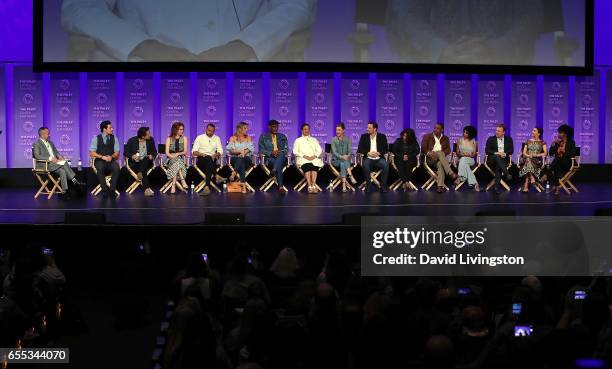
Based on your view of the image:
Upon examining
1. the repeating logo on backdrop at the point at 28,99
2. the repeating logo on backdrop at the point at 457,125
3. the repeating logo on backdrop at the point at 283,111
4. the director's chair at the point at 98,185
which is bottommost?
the director's chair at the point at 98,185

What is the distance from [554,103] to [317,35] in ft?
14.2

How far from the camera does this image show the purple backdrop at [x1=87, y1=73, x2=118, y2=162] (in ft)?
47.1

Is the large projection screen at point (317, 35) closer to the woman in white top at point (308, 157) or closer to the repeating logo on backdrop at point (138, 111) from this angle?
the repeating logo on backdrop at point (138, 111)

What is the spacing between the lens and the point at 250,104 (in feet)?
47.5

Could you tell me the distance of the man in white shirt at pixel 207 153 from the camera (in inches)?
486

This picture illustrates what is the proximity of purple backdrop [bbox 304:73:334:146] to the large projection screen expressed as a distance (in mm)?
702

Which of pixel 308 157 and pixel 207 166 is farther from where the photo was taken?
pixel 308 157

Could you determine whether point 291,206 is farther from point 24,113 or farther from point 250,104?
point 24,113

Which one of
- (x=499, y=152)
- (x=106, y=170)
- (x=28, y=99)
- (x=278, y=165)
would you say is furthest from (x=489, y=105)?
(x=28, y=99)

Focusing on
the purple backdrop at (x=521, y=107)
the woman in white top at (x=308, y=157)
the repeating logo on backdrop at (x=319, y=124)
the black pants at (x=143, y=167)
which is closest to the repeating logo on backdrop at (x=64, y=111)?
the black pants at (x=143, y=167)

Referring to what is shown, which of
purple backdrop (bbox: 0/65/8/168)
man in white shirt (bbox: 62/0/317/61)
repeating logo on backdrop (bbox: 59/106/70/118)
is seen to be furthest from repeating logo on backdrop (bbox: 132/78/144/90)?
purple backdrop (bbox: 0/65/8/168)

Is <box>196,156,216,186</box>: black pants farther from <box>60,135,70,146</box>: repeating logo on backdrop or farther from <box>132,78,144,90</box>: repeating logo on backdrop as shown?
<box>60,135,70,146</box>: repeating logo on backdrop

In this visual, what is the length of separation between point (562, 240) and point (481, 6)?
8.19 meters

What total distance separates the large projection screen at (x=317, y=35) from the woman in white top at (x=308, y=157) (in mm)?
1682
